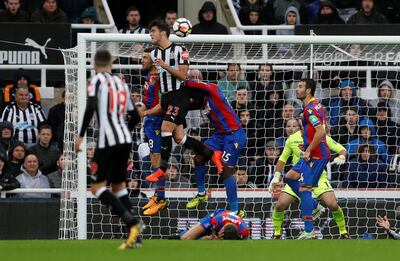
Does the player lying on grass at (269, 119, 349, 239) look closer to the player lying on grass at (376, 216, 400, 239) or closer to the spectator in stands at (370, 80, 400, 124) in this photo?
the player lying on grass at (376, 216, 400, 239)

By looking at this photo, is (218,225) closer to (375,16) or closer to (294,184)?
(294,184)

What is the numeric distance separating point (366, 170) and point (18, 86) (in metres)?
5.31

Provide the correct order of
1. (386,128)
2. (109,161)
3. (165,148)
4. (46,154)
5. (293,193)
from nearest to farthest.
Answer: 1. (109,161)
2. (165,148)
3. (293,193)
4. (46,154)
5. (386,128)

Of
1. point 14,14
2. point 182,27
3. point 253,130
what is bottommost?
point 253,130

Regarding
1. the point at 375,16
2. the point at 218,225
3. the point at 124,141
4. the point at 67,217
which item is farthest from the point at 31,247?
the point at 375,16

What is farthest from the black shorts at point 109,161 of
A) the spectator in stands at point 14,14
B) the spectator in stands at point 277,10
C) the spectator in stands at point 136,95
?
the spectator in stands at point 277,10

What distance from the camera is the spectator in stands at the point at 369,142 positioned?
2025 centimetres

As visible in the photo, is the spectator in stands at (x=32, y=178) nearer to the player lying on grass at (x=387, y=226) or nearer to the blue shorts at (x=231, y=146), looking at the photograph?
the blue shorts at (x=231, y=146)

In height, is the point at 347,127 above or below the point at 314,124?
below

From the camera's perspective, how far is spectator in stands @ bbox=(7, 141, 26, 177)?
64.6 feet

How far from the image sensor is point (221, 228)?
16.5 meters

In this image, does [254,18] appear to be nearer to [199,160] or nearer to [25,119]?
[25,119]

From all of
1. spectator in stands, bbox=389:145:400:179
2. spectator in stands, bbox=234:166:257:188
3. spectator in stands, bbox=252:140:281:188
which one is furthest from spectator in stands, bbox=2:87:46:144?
spectator in stands, bbox=389:145:400:179

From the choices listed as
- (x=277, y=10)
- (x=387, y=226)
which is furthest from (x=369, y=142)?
(x=277, y=10)
